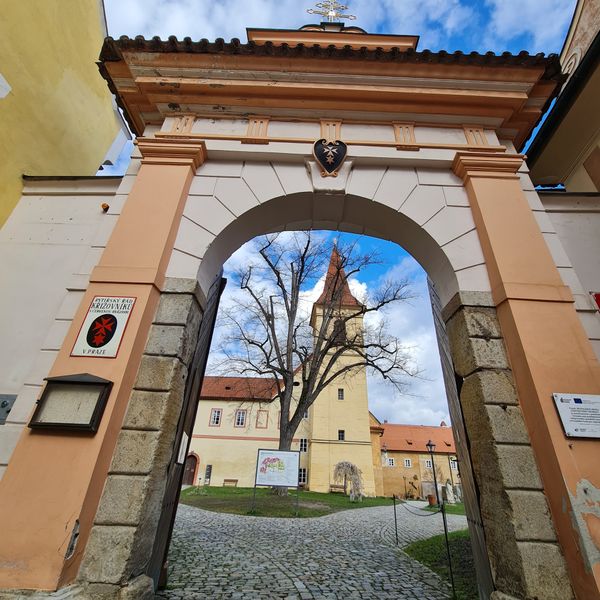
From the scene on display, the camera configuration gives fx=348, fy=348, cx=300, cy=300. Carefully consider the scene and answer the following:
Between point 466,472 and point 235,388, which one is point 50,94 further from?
point 235,388

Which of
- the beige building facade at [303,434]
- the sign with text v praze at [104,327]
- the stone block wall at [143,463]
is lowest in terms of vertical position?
the stone block wall at [143,463]

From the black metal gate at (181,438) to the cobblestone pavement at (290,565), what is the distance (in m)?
0.85

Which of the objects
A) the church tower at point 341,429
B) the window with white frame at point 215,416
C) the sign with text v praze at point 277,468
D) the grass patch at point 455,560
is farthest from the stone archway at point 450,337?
the window with white frame at point 215,416

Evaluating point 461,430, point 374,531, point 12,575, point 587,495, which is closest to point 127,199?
point 12,575

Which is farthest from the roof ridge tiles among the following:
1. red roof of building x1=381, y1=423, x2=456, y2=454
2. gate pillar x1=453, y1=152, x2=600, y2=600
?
red roof of building x1=381, y1=423, x2=456, y2=454

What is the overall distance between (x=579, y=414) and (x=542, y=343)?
23.2 inches

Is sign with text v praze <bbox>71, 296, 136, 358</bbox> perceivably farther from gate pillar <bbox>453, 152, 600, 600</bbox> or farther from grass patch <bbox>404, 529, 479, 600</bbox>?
grass patch <bbox>404, 529, 479, 600</bbox>

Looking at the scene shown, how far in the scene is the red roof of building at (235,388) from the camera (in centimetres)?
3334

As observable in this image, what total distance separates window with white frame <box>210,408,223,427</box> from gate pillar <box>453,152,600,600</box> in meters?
32.5

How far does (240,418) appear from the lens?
32375 mm

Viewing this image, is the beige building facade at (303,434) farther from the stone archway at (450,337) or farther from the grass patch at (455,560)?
the stone archway at (450,337)

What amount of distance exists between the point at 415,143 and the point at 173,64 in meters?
3.13

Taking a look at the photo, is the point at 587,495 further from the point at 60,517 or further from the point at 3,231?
the point at 3,231

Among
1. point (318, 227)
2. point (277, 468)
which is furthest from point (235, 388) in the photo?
point (318, 227)
